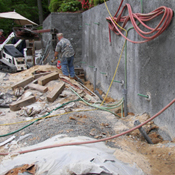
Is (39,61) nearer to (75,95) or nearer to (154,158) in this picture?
(75,95)

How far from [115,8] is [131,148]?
395 cm

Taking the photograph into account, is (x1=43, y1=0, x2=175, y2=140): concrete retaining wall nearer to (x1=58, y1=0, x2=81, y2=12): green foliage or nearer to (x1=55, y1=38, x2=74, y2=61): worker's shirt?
(x1=55, y1=38, x2=74, y2=61): worker's shirt

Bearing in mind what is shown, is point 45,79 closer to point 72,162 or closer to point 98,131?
point 98,131

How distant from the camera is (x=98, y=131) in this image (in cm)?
404

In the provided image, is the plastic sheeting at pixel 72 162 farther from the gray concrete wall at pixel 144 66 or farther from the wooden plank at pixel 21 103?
the wooden plank at pixel 21 103

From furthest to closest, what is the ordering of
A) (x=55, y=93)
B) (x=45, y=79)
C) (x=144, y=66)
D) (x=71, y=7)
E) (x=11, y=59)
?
(x=71, y=7)
(x=11, y=59)
(x=45, y=79)
(x=55, y=93)
(x=144, y=66)

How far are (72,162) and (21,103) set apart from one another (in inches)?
145

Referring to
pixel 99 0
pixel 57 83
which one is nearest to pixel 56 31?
pixel 99 0

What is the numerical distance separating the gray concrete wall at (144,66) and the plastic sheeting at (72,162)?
1523 mm

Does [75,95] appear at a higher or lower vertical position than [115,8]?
lower

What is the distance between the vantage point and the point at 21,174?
2.45 meters

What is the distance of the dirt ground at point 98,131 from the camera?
3.12 m

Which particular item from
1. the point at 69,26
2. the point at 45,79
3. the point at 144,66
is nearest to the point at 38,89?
the point at 45,79

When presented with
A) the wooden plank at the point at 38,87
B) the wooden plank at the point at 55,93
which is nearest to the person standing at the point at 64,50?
the wooden plank at the point at 38,87
